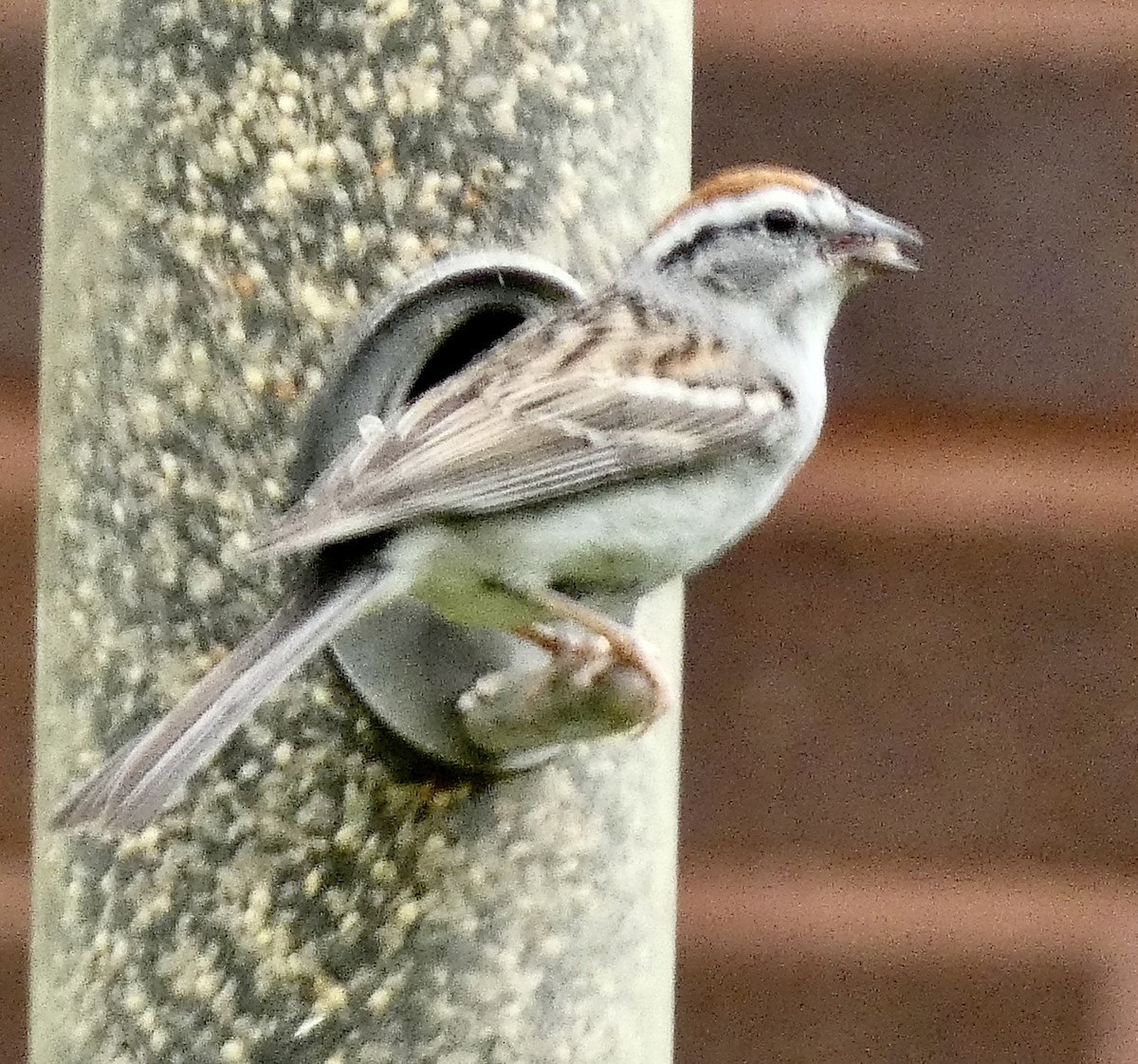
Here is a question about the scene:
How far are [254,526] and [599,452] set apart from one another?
197 millimetres

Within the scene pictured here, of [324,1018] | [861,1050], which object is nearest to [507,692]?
[324,1018]

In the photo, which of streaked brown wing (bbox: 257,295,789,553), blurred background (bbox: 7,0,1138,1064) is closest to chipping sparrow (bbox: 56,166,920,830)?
streaked brown wing (bbox: 257,295,789,553)

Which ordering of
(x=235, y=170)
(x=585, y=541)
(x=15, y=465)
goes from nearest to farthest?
(x=585, y=541), (x=235, y=170), (x=15, y=465)

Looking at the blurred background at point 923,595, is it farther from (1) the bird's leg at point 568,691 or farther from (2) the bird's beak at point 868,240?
(1) the bird's leg at point 568,691

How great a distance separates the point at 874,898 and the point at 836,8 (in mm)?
605

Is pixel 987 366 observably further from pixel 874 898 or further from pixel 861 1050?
pixel 861 1050

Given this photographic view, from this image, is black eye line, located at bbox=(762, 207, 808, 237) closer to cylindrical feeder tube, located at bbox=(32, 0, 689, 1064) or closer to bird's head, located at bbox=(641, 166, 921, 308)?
bird's head, located at bbox=(641, 166, 921, 308)

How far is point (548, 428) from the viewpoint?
114 cm

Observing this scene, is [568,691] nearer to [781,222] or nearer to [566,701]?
[566,701]

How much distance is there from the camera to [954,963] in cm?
159

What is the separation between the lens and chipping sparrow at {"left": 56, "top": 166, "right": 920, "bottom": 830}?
108cm

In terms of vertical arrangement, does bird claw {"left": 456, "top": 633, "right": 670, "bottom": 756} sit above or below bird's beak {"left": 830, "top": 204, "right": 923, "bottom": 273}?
below

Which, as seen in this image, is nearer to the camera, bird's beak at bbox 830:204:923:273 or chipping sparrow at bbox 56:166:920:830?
chipping sparrow at bbox 56:166:920:830

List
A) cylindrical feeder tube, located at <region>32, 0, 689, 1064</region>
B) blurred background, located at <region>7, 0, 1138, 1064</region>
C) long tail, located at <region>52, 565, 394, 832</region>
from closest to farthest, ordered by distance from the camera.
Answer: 1. long tail, located at <region>52, 565, 394, 832</region>
2. cylindrical feeder tube, located at <region>32, 0, 689, 1064</region>
3. blurred background, located at <region>7, 0, 1138, 1064</region>
